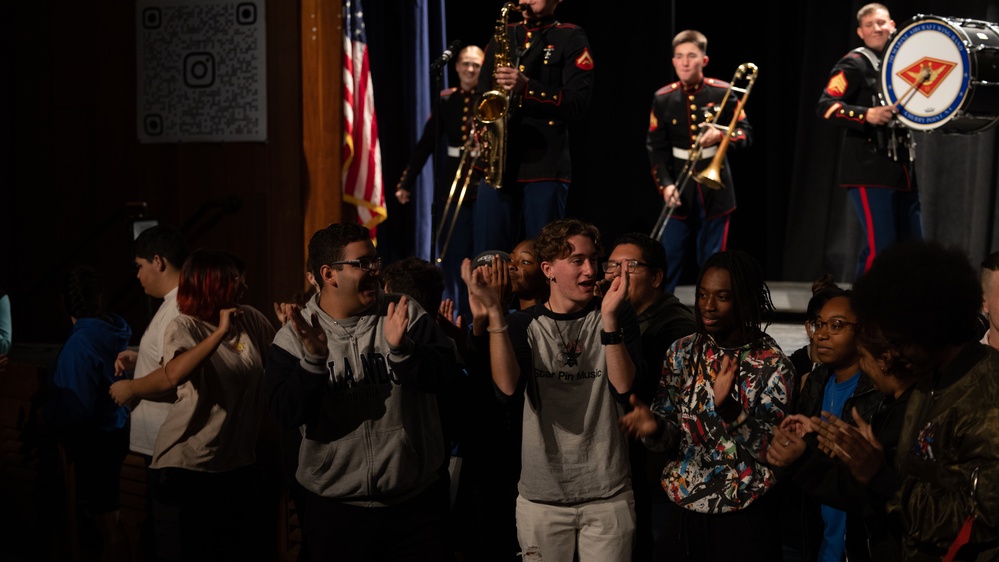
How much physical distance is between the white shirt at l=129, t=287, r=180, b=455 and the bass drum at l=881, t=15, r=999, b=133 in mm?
4613

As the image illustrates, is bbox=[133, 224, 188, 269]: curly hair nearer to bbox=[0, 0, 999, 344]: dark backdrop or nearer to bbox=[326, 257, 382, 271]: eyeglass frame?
bbox=[326, 257, 382, 271]: eyeglass frame

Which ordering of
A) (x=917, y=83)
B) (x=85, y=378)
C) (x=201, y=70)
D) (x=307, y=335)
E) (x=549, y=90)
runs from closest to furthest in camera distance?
(x=307, y=335), (x=85, y=378), (x=549, y=90), (x=917, y=83), (x=201, y=70)

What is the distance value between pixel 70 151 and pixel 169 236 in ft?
14.6

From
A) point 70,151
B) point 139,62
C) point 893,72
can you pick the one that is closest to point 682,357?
point 893,72

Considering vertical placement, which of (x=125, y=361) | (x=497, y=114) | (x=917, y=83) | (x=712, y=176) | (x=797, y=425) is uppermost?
(x=917, y=83)

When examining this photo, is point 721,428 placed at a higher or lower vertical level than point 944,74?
lower

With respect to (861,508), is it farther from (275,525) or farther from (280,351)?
(275,525)

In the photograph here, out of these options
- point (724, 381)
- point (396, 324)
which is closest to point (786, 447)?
point (724, 381)

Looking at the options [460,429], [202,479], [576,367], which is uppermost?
[576,367]

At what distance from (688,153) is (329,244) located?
4.80 m

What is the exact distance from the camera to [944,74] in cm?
641

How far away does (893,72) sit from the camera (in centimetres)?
675

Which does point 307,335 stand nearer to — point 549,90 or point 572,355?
point 572,355

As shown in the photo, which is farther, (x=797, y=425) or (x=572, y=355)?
(x=572, y=355)
